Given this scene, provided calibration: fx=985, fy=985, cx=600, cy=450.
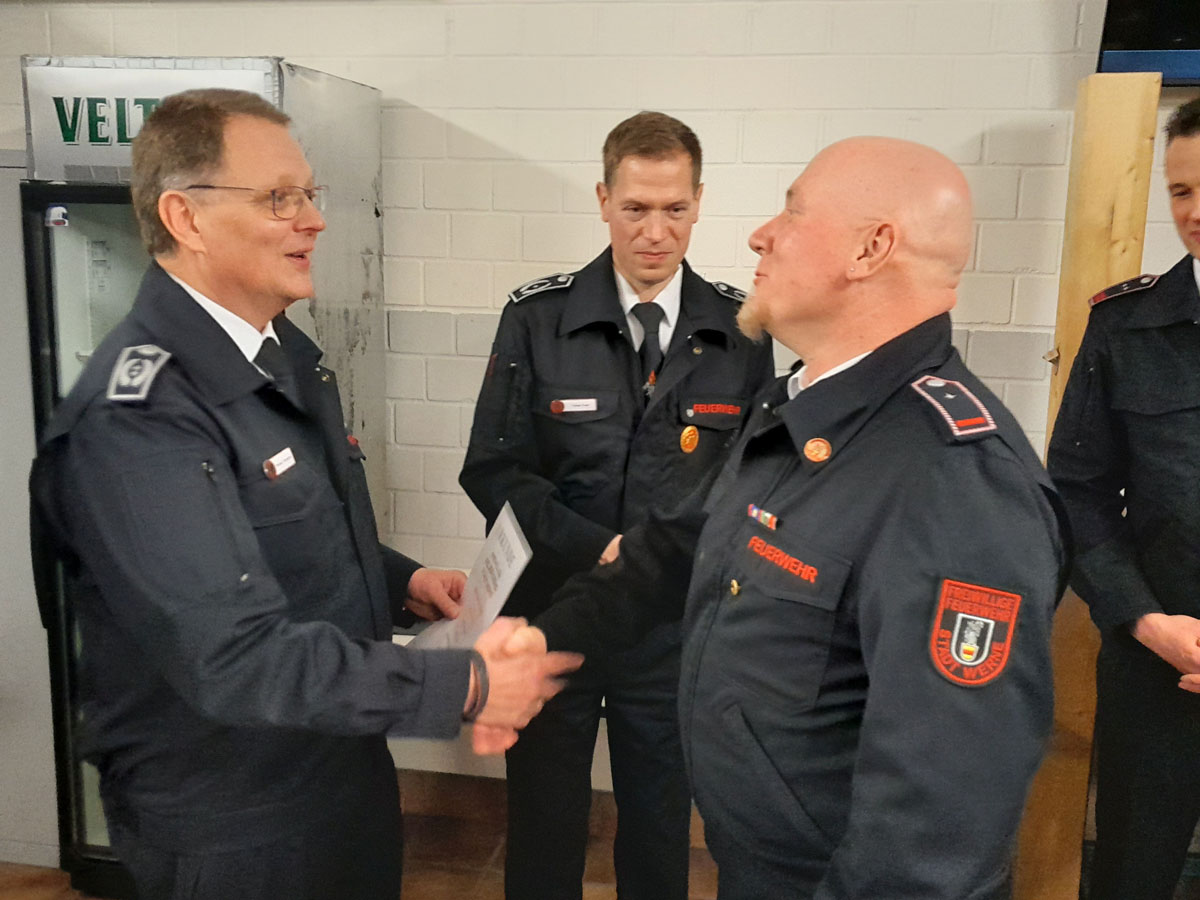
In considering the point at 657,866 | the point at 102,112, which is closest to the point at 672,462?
the point at 657,866

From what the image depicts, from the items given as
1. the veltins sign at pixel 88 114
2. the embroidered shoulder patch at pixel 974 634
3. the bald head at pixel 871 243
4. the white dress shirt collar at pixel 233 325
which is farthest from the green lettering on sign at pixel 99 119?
the embroidered shoulder patch at pixel 974 634

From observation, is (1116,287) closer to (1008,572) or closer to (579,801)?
(1008,572)

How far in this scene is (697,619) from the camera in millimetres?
1418

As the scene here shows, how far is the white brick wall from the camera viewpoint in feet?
8.52

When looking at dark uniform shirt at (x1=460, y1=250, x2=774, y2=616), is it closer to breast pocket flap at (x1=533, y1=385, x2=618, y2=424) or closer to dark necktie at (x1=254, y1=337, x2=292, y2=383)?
breast pocket flap at (x1=533, y1=385, x2=618, y2=424)

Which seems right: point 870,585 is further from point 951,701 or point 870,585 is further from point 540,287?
point 540,287

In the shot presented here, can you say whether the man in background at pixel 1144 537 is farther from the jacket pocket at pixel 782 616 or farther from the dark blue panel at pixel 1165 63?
the jacket pocket at pixel 782 616

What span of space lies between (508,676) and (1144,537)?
125 cm

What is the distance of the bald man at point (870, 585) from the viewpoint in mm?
1108

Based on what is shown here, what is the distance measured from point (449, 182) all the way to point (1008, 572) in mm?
2148

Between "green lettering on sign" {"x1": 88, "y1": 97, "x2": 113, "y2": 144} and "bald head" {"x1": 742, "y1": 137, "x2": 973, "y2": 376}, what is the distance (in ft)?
5.70

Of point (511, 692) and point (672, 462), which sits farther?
point (672, 462)

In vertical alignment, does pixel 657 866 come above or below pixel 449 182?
below

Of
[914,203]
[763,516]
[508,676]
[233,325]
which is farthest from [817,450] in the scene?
[233,325]
